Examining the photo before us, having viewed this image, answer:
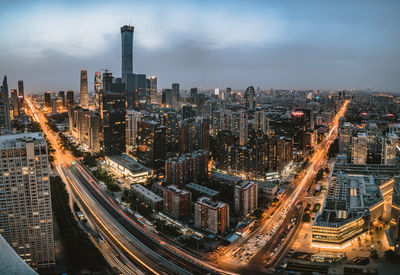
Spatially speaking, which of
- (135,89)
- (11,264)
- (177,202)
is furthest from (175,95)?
Result: (11,264)

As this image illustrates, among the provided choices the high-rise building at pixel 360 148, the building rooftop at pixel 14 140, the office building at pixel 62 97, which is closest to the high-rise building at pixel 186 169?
the building rooftop at pixel 14 140

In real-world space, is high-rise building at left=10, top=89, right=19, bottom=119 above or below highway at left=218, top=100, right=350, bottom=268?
above

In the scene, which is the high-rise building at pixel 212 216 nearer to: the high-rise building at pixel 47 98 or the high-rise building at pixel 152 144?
the high-rise building at pixel 152 144

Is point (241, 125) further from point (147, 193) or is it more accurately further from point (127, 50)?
point (127, 50)

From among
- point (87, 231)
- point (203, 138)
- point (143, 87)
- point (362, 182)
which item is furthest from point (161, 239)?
point (143, 87)

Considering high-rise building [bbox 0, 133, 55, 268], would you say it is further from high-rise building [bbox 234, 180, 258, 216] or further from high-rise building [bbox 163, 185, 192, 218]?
high-rise building [bbox 234, 180, 258, 216]

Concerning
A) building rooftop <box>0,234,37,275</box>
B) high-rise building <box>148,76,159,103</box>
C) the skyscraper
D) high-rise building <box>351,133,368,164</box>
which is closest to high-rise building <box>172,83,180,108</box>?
high-rise building <box>148,76,159,103</box>
